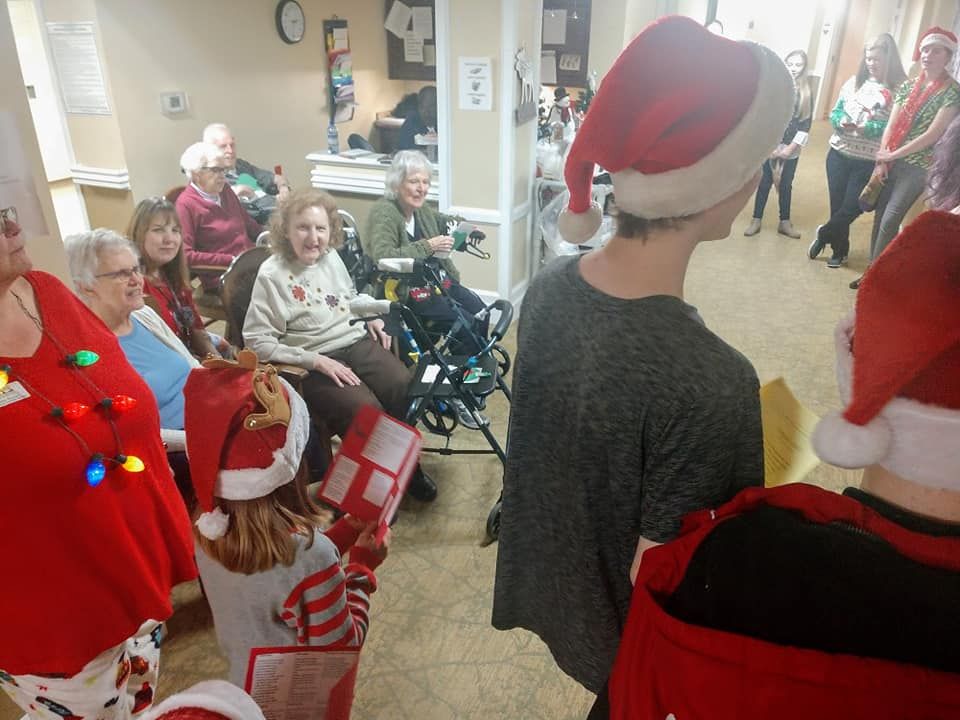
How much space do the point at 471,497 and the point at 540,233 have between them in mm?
2099

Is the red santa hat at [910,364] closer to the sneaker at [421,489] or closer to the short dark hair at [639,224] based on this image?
the short dark hair at [639,224]

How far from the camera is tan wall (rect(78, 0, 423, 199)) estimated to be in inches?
163

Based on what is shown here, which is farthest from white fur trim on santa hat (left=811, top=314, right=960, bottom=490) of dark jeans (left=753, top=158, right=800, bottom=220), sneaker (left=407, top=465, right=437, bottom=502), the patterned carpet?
dark jeans (left=753, top=158, right=800, bottom=220)

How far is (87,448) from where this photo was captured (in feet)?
3.94

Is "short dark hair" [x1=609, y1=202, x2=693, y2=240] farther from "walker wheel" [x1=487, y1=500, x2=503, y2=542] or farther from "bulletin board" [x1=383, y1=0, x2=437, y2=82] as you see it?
"bulletin board" [x1=383, y1=0, x2=437, y2=82]

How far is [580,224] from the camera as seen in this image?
1.10 m

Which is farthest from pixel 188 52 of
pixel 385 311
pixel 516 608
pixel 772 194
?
pixel 772 194

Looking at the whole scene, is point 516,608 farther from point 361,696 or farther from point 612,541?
point 361,696

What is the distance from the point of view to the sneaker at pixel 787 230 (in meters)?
5.80

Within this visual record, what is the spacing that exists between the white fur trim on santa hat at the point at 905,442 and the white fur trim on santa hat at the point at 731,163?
0.31 metres

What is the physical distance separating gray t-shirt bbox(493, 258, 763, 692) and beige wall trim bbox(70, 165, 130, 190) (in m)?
4.00

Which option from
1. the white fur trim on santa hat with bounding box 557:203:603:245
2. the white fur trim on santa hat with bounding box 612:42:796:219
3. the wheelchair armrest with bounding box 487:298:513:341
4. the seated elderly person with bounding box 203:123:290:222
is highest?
the white fur trim on santa hat with bounding box 612:42:796:219

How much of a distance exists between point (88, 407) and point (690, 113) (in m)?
1.11

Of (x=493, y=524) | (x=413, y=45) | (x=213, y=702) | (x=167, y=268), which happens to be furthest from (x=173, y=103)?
(x=213, y=702)
